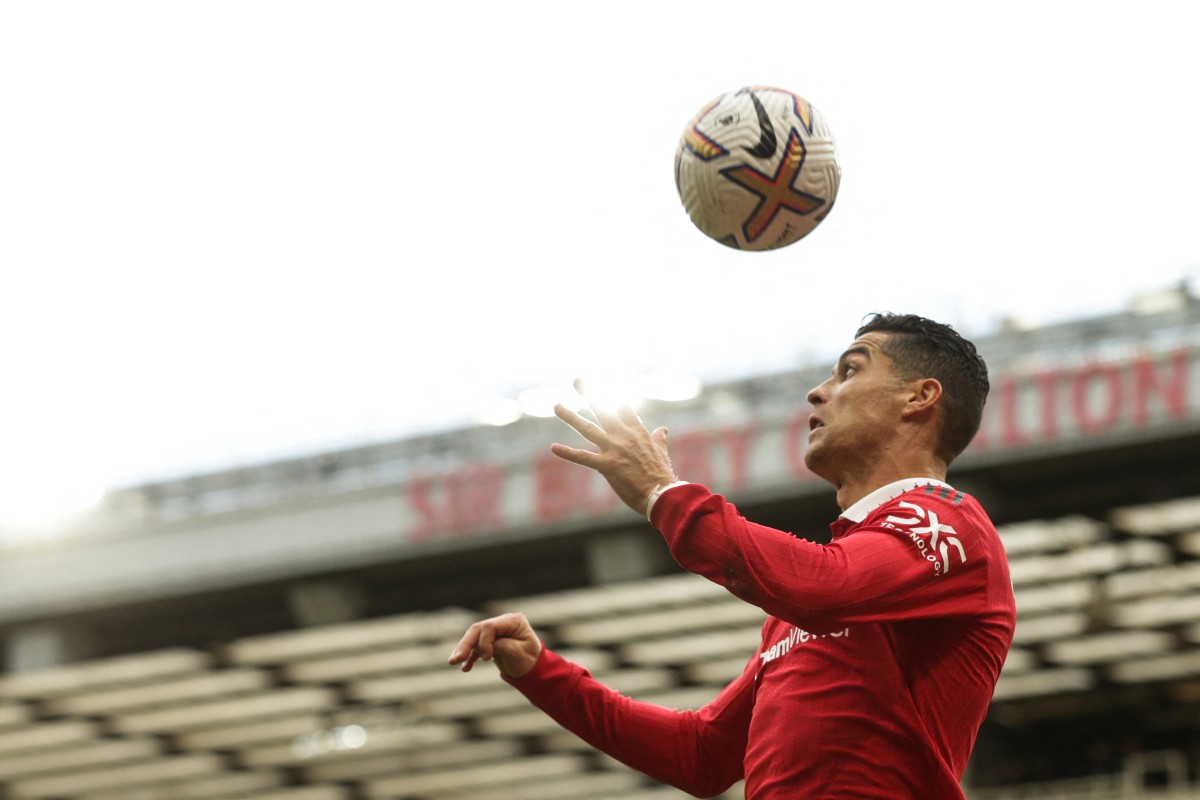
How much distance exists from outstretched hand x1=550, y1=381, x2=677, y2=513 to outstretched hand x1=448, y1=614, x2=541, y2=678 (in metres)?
0.82

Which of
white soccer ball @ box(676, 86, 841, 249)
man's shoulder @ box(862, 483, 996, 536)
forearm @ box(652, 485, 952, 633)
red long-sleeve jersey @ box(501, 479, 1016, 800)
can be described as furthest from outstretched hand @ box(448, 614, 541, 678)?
white soccer ball @ box(676, 86, 841, 249)

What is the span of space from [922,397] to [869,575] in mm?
701

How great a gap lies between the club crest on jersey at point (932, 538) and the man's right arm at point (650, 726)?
0.90 m

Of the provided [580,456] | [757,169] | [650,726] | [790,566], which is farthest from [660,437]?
[757,169]

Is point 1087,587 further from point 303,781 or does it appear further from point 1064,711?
point 303,781

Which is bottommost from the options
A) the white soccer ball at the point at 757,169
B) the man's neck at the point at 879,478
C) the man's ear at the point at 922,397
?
the man's neck at the point at 879,478

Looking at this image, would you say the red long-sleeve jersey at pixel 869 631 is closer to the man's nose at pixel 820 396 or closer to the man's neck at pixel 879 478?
the man's neck at pixel 879 478

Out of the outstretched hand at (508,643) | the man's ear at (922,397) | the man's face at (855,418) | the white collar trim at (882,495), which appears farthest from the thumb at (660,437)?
the outstretched hand at (508,643)

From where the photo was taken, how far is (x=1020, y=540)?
23609 mm

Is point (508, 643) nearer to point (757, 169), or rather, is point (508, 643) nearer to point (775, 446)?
point (757, 169)

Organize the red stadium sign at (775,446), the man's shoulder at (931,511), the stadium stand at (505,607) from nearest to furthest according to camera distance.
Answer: the man's shoulder at (931,511) < the red stadium sign at (775,446) < the stadium stand at (505,607)

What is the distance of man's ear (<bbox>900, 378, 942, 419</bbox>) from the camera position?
424 centimetres

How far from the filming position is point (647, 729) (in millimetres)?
4664

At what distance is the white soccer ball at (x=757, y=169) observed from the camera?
209 inches
